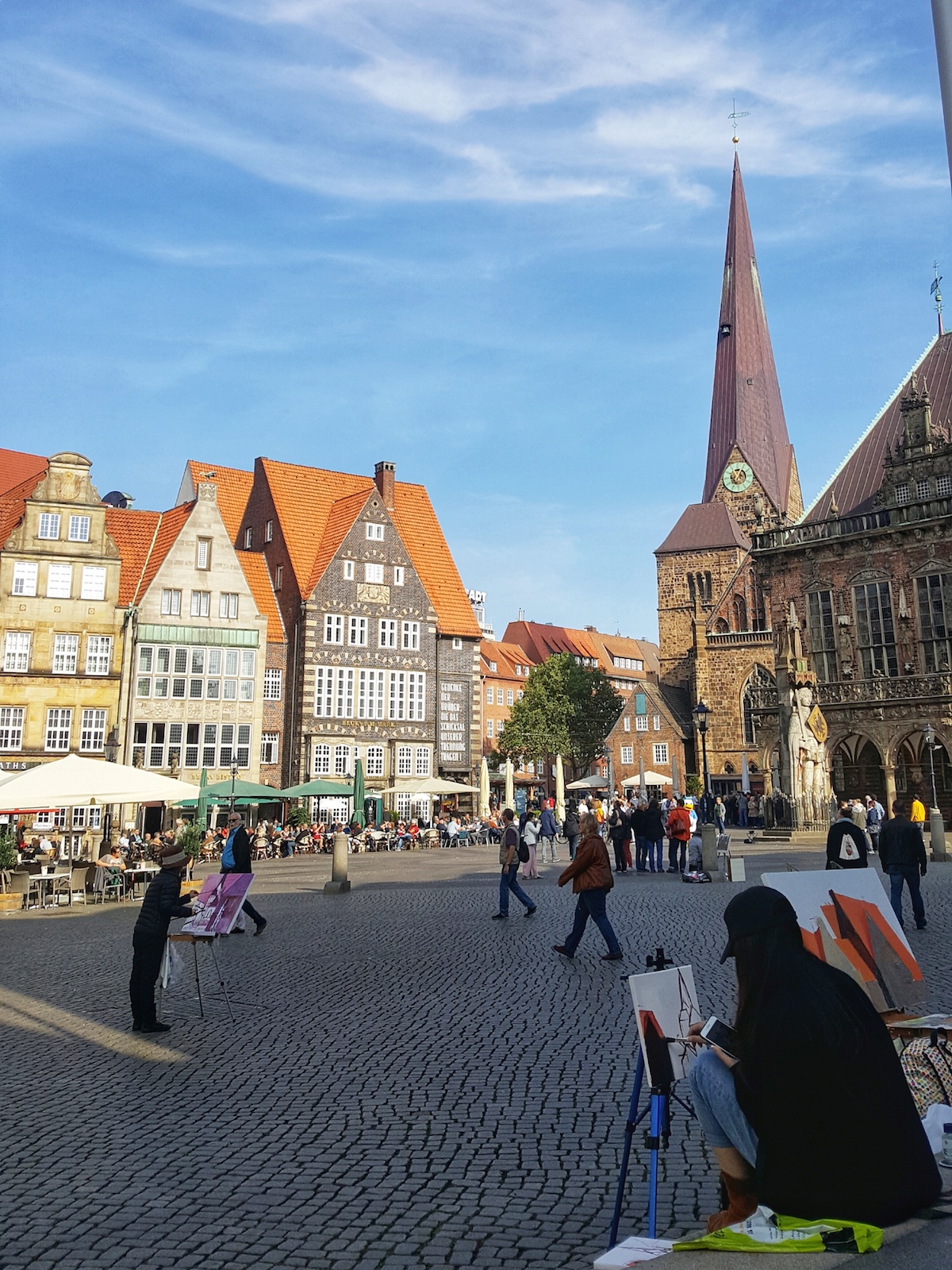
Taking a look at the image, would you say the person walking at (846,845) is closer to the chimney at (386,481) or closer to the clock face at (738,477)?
the chimney at (386,481)

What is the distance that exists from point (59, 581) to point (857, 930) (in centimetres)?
3924

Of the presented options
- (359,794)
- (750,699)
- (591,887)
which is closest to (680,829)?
(591,887)

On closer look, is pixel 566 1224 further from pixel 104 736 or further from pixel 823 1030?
pixel 104 736

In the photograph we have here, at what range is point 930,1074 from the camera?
4.95 metres

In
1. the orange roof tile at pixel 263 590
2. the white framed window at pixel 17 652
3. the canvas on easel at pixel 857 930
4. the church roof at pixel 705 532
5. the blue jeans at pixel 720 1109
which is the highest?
the church roof at pixel 705 532

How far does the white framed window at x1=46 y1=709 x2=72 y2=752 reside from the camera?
39.6 m

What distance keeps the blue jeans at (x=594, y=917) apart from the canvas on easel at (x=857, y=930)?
577 centimetres

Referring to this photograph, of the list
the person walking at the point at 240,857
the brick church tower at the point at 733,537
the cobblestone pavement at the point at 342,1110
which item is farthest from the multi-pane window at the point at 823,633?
the person walking at the point at 240,857

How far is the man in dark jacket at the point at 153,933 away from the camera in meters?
9.01

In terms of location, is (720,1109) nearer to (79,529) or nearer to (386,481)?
(79,529)

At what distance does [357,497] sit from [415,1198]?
154ft

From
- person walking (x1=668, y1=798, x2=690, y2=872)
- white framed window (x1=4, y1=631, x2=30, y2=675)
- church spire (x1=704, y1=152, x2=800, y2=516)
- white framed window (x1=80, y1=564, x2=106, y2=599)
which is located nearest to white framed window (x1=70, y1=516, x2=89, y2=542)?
white framed window (x1=80, y1=564, x2=106, y2=599)

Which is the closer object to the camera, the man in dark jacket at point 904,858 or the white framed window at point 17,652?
the man in dark jacket at point 904,858

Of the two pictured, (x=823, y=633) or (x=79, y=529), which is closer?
(x=79, y=529)
